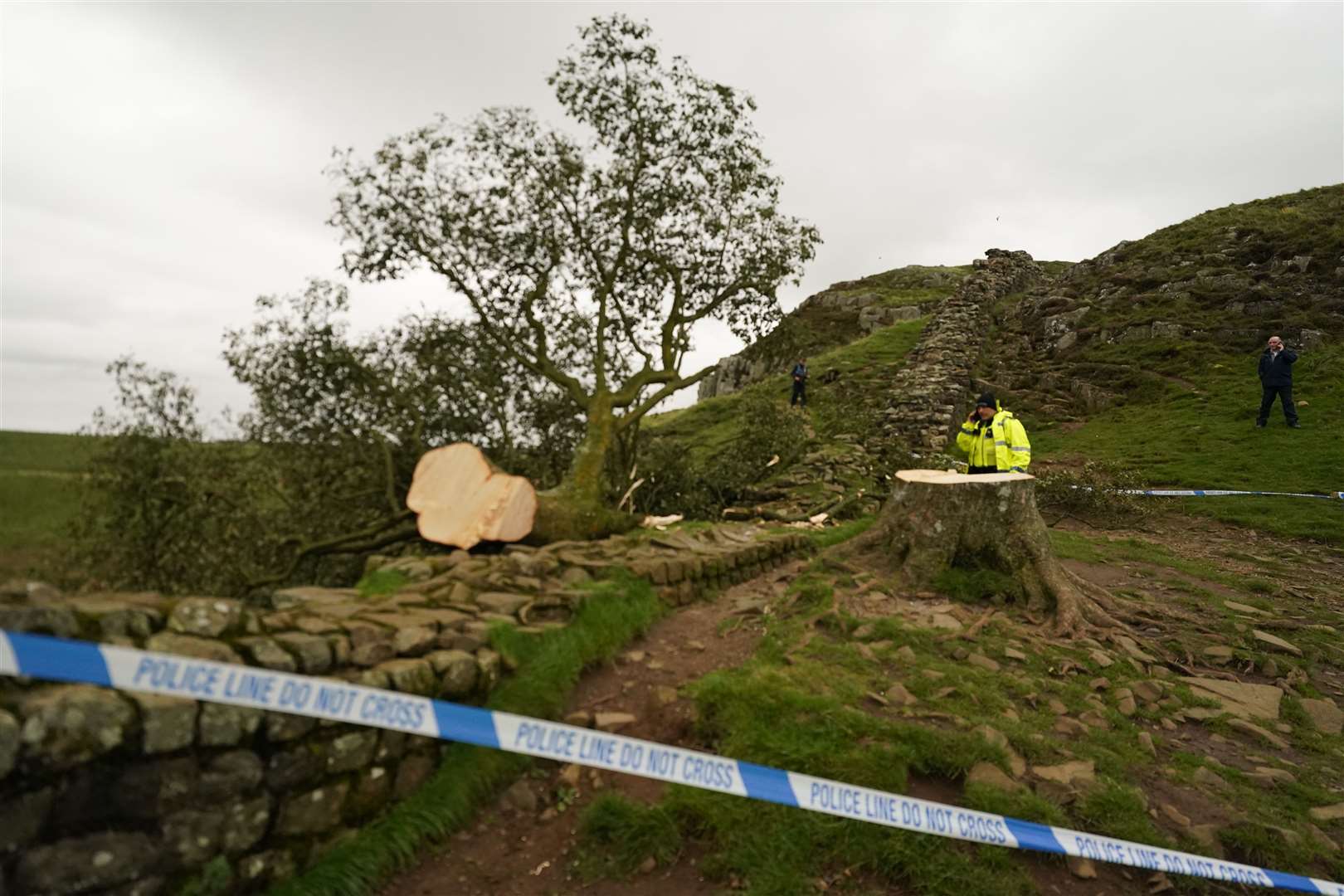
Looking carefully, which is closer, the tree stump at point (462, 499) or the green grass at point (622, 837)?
the green grass at point (622, 837)

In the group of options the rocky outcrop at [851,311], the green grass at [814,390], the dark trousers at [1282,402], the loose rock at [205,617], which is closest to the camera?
the loose rock at [205,617]

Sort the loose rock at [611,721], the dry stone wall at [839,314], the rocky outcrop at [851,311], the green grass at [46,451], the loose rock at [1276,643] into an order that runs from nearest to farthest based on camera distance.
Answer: the loose rock at [611,721]
the green grass at [46,451]
the loose rock at [1276,643]
the dry stone wall at [839,314]
the rocky outcrop at [851,311]

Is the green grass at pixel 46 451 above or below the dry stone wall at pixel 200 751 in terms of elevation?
above

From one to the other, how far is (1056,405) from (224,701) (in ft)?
88.4

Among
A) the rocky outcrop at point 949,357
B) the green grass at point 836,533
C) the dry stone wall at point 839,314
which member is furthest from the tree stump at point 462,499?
the dry stone wall at point 839,314

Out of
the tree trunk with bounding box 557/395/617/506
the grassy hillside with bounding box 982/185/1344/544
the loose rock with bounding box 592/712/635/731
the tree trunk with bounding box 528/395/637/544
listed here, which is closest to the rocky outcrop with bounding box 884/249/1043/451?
the grassy hillside with bounding box 982/185/1344/544

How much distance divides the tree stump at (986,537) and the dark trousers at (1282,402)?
1571 centimetres

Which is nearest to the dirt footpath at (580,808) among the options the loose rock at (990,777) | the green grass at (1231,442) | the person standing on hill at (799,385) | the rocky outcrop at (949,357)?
the loose rock at (990,777)

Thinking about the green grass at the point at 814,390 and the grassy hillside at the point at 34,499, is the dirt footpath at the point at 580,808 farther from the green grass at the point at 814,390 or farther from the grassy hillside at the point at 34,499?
the green grass at the point at 814,390

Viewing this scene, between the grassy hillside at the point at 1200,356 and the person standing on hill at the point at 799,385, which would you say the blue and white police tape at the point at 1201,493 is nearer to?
the grassy hillside at the point at 1200,356

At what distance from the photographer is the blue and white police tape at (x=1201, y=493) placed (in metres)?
14.3

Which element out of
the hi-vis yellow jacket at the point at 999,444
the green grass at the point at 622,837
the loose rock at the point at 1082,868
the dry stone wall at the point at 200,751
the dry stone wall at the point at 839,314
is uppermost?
the dry stone wall at the point at 839,314

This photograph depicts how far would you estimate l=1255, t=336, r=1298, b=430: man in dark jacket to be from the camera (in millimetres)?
17922

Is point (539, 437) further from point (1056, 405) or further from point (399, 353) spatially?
point (1056, 405)
